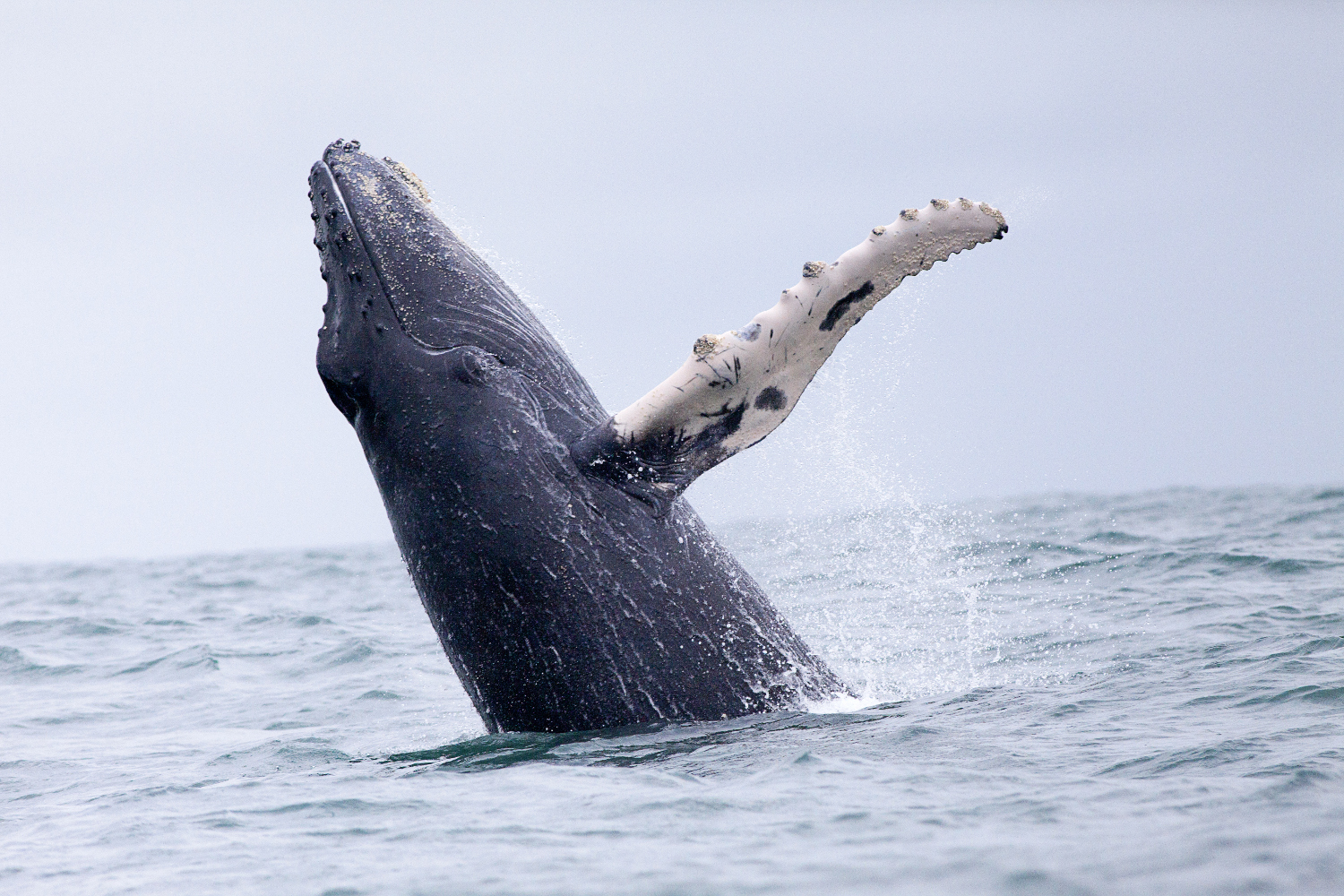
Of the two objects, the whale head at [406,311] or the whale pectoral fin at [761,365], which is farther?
the whale head at [406,311]

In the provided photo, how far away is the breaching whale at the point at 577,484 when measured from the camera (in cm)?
741

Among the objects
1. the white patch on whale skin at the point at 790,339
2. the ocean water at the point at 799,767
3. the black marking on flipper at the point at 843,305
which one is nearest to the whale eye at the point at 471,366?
the white patch on whale skin at the point at 790,339

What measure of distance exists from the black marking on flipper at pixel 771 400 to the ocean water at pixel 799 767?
1764 mm

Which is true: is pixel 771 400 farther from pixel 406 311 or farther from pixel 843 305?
pixel 406 311

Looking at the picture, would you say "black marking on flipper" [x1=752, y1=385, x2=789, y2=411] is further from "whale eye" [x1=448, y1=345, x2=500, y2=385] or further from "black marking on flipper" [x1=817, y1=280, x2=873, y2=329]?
"whale eye" [x1=448, y1=345, x2=500, y2=385]

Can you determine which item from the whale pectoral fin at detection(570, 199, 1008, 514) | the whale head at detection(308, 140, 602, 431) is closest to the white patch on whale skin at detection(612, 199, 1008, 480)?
the whale pectoral fin at detection(570, 199, 1008, 514)

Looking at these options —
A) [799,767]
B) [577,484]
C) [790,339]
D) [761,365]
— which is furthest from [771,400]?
[799,767]

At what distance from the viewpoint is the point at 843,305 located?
7492 millimetres

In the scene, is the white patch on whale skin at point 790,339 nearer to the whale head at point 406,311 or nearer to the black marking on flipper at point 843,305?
the black marking on flipper at point 843,305

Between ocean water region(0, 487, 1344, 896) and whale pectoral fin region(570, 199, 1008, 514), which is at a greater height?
whale pectoral fin region(570, 199, 1008, 514)

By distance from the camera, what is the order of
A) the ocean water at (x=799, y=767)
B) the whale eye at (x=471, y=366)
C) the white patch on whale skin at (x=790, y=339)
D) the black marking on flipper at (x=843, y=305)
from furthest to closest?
the whale eye at (x=471, y=366), the black marking on flipper at (x=843, y=305), the white patch on whale skin at (x=790, y=339), the ocean water at (x=799, y=767)

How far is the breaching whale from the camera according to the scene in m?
7.41

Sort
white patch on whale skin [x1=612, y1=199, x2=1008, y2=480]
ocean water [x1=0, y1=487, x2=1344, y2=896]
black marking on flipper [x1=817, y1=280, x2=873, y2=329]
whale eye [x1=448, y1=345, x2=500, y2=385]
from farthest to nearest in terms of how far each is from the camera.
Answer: whale eye [x1=448, y1=345, x2=500, y2=385]
black marking on flipper [x1=817, y1=280, x2=873, y2=329]
white patch on whale skin [x1=612, y1=199, x2=1008, y2=480]
ocean water [x1=0, y1=487, x2=1344, y2=896]

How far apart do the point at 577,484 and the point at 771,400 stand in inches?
45.9
